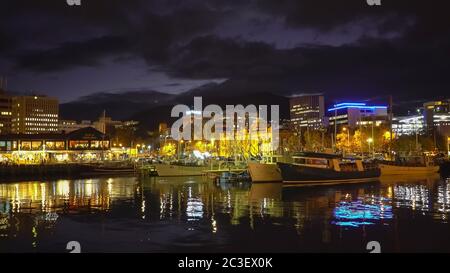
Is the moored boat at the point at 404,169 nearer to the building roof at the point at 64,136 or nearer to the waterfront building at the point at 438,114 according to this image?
the building roof at the point at 64,136

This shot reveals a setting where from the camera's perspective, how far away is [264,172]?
49938 millimetres

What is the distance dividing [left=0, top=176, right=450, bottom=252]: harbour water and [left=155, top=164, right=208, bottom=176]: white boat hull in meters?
27.9

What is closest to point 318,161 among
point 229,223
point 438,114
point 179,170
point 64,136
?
point 179,170

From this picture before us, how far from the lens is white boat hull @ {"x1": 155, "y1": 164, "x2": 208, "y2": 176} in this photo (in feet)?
213

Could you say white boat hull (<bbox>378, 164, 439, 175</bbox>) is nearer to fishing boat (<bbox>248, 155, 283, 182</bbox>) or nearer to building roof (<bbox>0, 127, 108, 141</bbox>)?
fishing boat (<bbox>248, 155, 283, 182</bbox>)

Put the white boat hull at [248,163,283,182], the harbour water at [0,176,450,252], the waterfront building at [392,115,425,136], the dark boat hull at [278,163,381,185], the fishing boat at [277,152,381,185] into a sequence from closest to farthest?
the harbour water at [0,176,450,252] → the dark boat hull at [278,163,381,185] → the fishing boat at [277,152,381,185] → the white boat hull at [248,163,283,182] → the waterfront building at [392,115,425,136]

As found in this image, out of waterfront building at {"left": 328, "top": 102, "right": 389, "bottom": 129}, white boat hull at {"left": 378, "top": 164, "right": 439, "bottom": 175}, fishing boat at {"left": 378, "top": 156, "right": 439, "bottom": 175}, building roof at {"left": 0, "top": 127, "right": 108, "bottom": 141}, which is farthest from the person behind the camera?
waterfront building at {"left": 328, "top": 102, "right": 389, "bottom": 129}

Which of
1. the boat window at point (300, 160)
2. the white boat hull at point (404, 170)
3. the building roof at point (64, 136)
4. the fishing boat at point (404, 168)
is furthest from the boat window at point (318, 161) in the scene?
the building roof at point (64, 136)

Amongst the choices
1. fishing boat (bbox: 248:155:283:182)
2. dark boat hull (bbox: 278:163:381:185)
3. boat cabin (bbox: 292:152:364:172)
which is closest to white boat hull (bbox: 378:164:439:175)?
boat cabin (bbox: 292:152:364:172)

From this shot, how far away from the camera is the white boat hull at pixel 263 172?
4934 cm

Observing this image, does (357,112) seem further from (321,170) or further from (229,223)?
(229,223)

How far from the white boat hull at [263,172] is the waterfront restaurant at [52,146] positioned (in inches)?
2089
